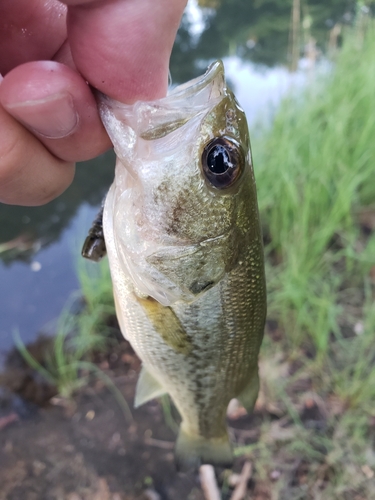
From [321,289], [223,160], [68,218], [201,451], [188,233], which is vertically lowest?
[68,218]

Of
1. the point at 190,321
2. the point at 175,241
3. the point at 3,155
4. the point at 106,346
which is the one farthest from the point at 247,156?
the point at 106,346

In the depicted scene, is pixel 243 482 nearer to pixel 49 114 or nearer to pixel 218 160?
pixel 218 160

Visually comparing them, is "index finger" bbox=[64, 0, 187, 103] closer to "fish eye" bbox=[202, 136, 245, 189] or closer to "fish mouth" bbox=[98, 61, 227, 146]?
"fish mouth" bbox=[98, 61, 227, 146]

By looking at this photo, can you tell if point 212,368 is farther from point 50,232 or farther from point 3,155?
point 50,232

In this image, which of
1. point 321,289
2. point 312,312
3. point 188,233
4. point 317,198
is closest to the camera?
point 188,233

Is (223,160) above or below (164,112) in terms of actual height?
below

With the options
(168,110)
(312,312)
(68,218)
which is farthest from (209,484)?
(68,218)
